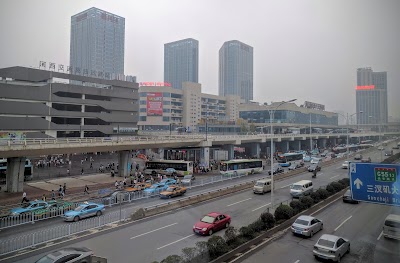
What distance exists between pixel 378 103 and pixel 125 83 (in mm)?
64749

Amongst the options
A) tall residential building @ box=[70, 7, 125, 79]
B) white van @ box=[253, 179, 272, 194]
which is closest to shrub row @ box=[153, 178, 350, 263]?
white van @ box=[253, 179, 272, 194]

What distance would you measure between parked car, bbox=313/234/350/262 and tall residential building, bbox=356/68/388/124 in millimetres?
7273

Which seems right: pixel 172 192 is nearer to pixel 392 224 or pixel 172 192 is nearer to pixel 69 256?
pixel 69 256

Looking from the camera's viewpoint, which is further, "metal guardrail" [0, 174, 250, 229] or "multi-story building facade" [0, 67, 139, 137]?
"multi-story building facade" [0, 67, 139, 137]

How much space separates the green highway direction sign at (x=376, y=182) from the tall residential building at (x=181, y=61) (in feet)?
600

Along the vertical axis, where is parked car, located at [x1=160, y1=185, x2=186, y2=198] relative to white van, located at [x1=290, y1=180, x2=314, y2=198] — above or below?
below

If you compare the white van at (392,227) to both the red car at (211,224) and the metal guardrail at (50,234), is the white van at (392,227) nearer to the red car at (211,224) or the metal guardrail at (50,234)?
the red car at (211,224)

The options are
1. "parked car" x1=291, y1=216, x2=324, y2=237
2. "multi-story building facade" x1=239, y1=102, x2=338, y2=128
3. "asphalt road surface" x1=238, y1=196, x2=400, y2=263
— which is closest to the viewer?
"asphalt road surface" x1=238, y1=196, x2=400, y2=263

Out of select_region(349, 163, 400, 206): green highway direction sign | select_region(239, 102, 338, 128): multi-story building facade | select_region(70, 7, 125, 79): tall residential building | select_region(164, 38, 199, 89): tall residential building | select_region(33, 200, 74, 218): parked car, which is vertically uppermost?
select_region(164, 38, 199, 89): tall residential building

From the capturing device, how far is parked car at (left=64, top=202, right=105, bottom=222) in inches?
782

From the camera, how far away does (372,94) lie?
61.5 ft

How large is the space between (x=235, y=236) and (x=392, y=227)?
7.66 meters

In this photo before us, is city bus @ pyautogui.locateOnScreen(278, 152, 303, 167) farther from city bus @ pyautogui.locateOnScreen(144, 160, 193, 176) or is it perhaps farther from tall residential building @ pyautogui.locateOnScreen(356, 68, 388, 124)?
tall residential building @ pyautogui.locateOnScreen(356, 68, 388, 124)

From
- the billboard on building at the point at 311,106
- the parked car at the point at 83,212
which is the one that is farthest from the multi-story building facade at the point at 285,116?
the parked car at the point at 83,212
